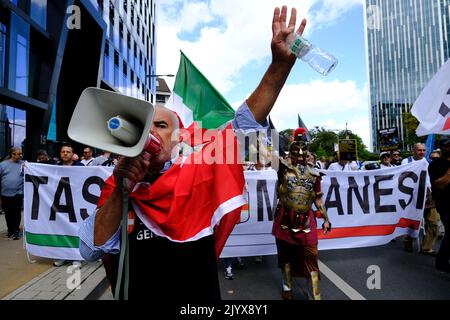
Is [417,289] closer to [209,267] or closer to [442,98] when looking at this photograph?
[442,98]

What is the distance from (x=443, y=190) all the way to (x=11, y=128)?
1345cm

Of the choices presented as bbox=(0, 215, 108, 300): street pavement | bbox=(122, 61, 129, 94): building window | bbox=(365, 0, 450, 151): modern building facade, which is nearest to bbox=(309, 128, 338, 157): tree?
bbox=(365, 0, 450, 151): modern building facade

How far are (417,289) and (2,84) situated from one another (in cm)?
1316

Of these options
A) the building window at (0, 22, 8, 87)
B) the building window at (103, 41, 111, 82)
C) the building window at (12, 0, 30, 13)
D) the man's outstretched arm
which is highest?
the building window at (103, 41, 111, 82)

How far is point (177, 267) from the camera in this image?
137cm

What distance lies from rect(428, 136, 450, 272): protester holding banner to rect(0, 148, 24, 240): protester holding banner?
7.15m

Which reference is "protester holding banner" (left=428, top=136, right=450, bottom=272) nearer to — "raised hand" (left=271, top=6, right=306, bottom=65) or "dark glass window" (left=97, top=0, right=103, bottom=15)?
"raised hand" (left=271, top=6, right=306, bottom=65)

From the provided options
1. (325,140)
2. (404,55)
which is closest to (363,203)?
(325,140)

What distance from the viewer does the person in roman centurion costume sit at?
11.3ft

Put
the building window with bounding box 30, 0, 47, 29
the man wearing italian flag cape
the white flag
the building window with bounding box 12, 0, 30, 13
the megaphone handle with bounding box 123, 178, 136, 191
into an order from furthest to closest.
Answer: the building window with bounding box 30, 0, 47, 29 < the building window with bounding box 12, 0, 30, 13 < the white flag < the man wearing italian flag cape < the megaphone handle with bounding box 123, 178, 136, 191

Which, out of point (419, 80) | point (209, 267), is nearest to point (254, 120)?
point (209, 267)

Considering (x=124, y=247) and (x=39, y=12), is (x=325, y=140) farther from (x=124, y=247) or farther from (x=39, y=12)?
(x=124, y=247)

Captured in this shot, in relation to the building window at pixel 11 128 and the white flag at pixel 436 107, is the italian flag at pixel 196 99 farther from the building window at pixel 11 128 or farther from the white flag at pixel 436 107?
the building window at pixel 11 128
